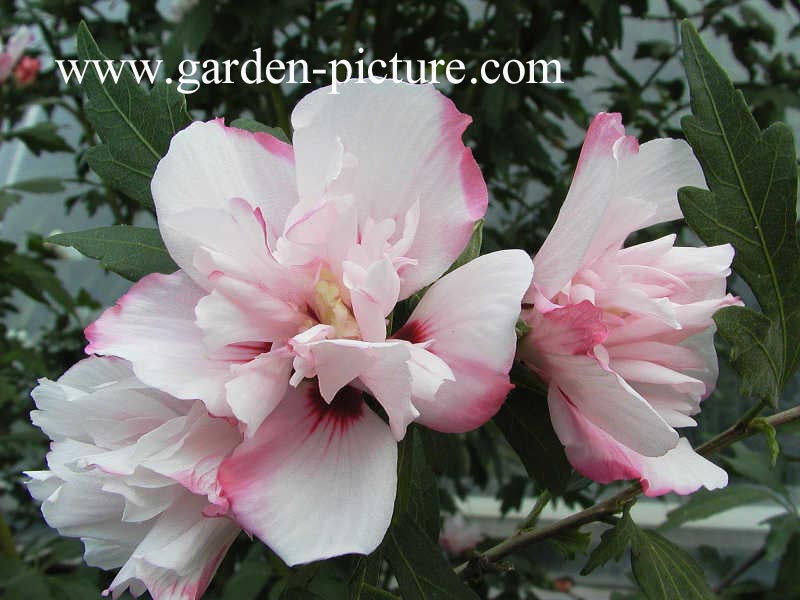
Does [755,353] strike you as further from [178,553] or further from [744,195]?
[178,553]

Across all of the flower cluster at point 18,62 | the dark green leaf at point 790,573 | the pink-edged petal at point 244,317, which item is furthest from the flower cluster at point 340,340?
the flower cluster at point 18,62

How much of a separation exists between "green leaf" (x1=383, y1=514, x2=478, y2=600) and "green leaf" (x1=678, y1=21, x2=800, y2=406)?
0.17 m

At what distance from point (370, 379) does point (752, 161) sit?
0.22m

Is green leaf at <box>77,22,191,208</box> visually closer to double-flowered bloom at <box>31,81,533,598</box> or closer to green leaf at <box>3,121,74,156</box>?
double-flowered bloom at <box>31,81,533,598</box>

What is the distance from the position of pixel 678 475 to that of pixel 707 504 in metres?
0.68

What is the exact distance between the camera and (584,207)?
1.02 ft

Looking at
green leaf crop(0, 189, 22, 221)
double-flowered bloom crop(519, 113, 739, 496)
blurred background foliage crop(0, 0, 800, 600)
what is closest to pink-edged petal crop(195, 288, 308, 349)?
double-flowered bloom crop(519, 113, 739, 496)

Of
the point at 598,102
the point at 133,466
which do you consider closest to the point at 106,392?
the point at 133,466

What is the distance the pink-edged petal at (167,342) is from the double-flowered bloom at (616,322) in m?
0.13

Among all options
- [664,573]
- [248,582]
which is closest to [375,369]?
[664,573]

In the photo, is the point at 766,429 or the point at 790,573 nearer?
the point at 766,429

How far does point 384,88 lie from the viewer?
0.31 meters

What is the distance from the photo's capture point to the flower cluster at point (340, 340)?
0.90 ft

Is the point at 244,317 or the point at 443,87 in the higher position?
the point at 443,87
